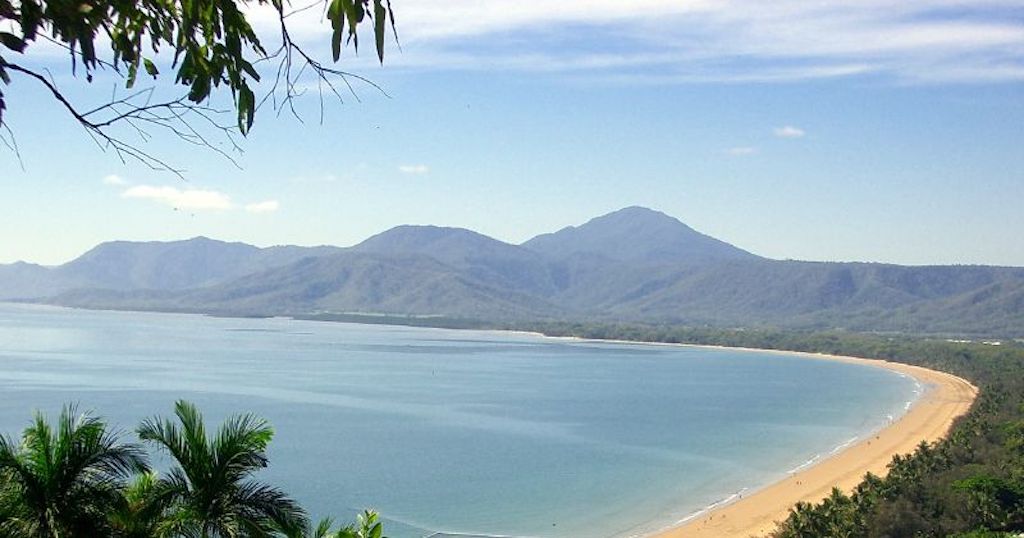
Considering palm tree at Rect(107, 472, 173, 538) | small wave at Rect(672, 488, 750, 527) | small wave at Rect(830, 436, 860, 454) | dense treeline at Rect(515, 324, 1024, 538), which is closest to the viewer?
palm tree at Rect(107, 472, 173, 538)

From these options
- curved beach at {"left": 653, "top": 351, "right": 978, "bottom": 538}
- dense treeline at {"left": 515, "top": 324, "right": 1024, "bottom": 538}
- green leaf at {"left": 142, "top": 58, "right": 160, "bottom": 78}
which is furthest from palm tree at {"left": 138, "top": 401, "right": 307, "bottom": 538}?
curved beach at {"left": 653, "top": 351, "right": 978, "bottom": 538}

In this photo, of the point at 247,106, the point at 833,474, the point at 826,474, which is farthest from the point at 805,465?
the point at 247,106

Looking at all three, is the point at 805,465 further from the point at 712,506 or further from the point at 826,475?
the point at 712,506

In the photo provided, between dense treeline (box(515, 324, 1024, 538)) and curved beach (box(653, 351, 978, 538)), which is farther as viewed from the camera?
curved beach (box(653, 351, 978, 538))

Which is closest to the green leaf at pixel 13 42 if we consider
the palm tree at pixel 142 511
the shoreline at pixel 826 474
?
the palm tree at pixel 142 511

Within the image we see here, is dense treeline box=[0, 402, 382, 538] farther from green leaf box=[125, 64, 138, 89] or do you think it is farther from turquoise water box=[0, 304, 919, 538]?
turquoise water box=[0, 304, 919, 538]

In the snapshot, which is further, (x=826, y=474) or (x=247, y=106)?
(x=826, y=474)
